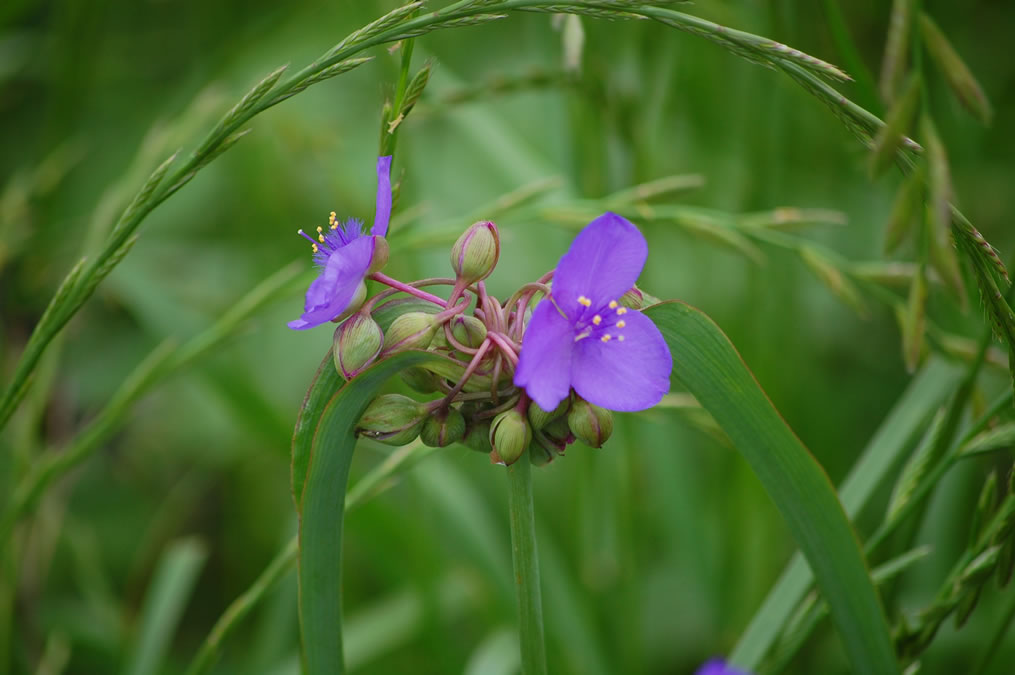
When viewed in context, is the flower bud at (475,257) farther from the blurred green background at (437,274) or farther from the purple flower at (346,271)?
the blurred green background at (437,274)

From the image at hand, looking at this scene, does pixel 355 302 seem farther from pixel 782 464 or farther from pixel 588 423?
pixel 782 464

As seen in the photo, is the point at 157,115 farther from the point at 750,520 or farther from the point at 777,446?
the point at 777,446

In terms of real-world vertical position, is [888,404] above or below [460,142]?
below

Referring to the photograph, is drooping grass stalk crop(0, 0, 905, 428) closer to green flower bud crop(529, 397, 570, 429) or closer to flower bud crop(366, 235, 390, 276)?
flower bud crop(366, 235, 390, 276)

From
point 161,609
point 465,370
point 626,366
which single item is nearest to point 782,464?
point 626,366

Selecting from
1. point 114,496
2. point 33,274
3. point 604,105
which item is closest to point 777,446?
point 604,105

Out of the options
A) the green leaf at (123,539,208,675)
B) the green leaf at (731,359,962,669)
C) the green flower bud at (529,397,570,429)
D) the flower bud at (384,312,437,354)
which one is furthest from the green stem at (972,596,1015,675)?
the green leaf at (123,539,208,675)

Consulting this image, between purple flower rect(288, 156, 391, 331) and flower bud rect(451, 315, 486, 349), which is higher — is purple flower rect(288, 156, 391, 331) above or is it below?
above
